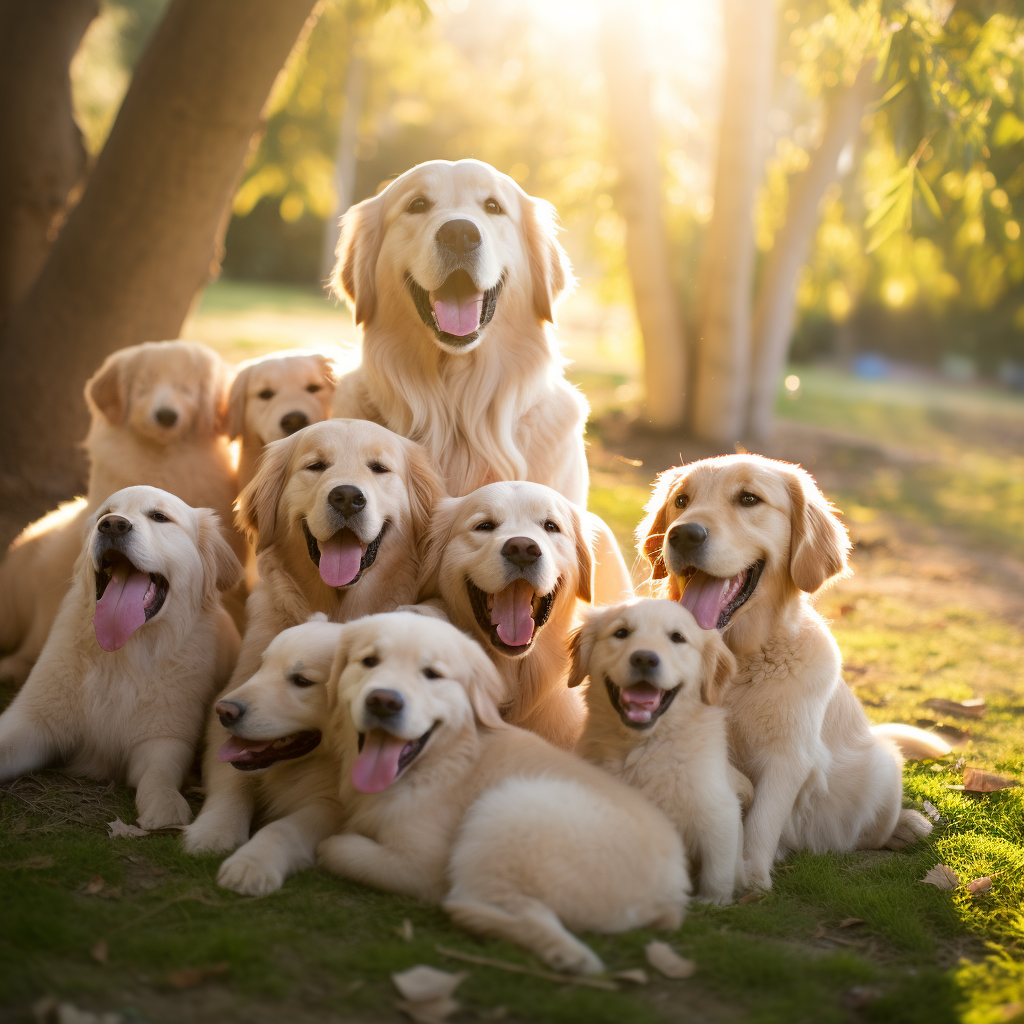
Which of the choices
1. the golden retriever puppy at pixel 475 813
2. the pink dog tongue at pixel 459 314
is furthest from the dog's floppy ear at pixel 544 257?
the golden retriever puppy at pixel 475 813

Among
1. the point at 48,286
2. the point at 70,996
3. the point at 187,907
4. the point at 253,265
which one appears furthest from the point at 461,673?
the point at 253,265

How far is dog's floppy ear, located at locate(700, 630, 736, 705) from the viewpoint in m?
3.33

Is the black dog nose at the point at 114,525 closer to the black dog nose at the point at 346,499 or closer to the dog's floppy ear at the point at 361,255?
the black dog nose at the point at 346,499

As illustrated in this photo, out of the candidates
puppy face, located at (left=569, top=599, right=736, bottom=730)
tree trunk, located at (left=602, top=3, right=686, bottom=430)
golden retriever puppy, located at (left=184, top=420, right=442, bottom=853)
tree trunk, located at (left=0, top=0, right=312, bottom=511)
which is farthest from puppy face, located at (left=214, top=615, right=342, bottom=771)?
tree trunk, located at (left=602, top=3, right=686, bottom=430)

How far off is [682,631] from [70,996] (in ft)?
6.62

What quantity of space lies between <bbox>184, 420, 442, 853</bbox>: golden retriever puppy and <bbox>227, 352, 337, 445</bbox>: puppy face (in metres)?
0.67

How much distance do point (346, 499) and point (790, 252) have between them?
8.94 m

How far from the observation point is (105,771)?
368 centimetres

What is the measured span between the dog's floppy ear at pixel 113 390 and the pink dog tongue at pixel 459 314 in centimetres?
160

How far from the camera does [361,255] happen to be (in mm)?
4422

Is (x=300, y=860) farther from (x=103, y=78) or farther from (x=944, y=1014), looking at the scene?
(x=103, y=78)

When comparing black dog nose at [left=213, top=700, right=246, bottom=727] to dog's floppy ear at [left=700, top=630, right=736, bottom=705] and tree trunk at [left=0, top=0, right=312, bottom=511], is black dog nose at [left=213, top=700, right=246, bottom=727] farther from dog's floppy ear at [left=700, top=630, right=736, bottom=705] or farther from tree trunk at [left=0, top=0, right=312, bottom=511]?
tree trunk at [left=0, top=0, right=312, bottom=511]

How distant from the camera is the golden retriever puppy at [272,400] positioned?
4.61 m

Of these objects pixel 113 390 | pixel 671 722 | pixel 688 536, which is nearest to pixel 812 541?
pixel 688 536
